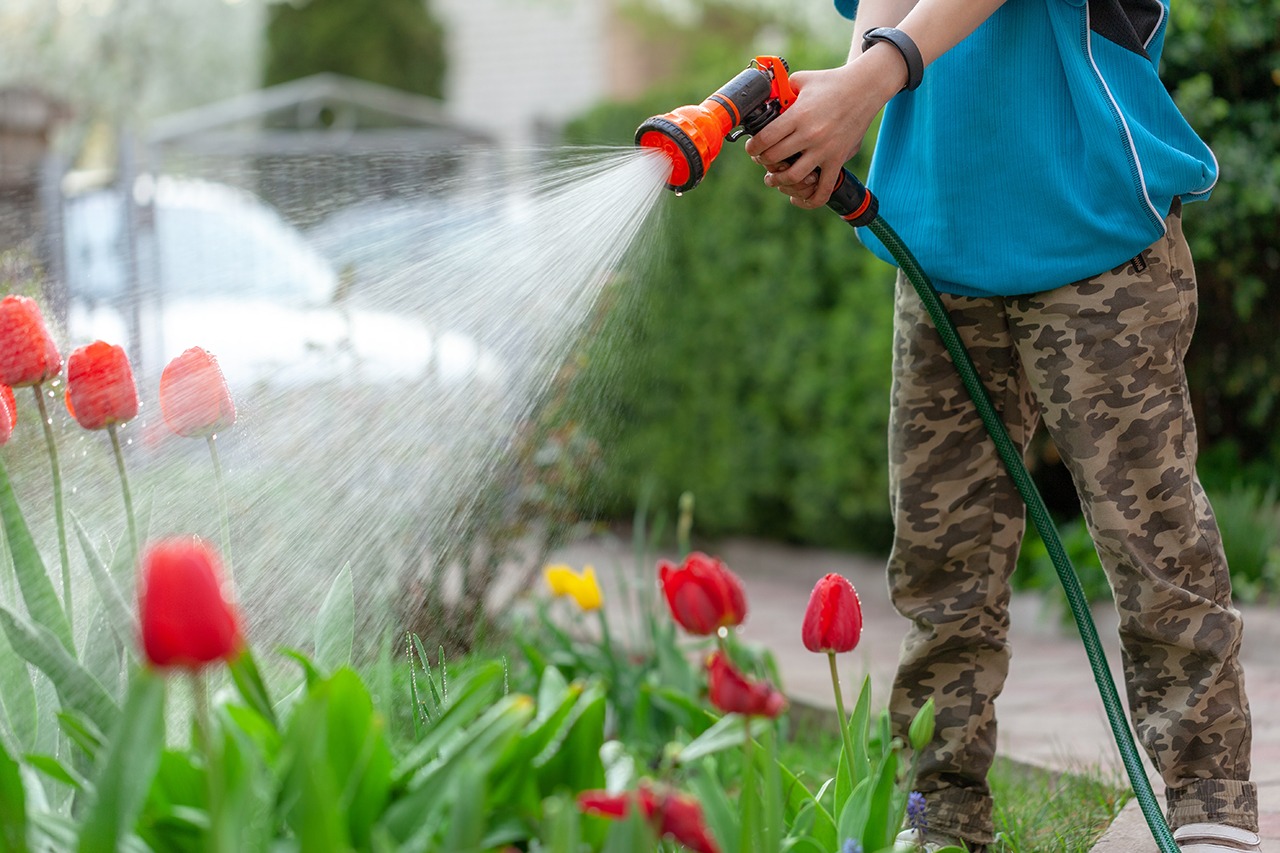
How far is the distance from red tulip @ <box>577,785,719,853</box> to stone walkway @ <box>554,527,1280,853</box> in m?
0.88

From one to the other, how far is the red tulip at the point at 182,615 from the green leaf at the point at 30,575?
0.63 m

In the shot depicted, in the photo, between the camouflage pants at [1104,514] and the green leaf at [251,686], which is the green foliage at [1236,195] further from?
the green leaf at [251,686]

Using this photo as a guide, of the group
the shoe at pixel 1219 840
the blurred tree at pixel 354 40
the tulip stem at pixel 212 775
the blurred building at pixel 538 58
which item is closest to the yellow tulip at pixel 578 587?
the shoe at pixel 1219 840

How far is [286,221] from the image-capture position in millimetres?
6875

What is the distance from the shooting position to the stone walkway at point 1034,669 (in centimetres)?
230

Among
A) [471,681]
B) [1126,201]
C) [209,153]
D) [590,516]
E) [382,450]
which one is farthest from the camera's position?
[209,153]

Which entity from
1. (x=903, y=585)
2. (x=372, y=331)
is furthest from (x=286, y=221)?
(x=903, y=585)

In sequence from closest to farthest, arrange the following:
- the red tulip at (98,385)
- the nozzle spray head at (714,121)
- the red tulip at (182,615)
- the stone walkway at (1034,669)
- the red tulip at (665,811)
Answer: the red tulip at (182,615) < the red tulip at (665,811) < the red tulip at (98,385) < the nozzle spray head at (714,121) < the stone walkway at (1034,669)

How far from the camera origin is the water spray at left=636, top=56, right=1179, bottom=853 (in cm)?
157

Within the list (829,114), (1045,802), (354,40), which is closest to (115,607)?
(829,114)

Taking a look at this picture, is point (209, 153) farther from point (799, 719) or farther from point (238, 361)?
point (799, 719)

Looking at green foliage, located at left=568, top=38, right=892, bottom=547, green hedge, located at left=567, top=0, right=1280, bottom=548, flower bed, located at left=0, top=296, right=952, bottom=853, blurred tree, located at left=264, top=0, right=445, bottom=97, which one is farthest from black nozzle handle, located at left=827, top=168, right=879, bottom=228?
blurred tree, located at left=264, top=0, right=445, bottom=97

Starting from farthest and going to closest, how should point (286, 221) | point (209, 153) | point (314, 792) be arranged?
point (209, 153) → point (286, 221) → point (314, 792)

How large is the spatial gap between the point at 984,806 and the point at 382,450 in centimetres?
153
